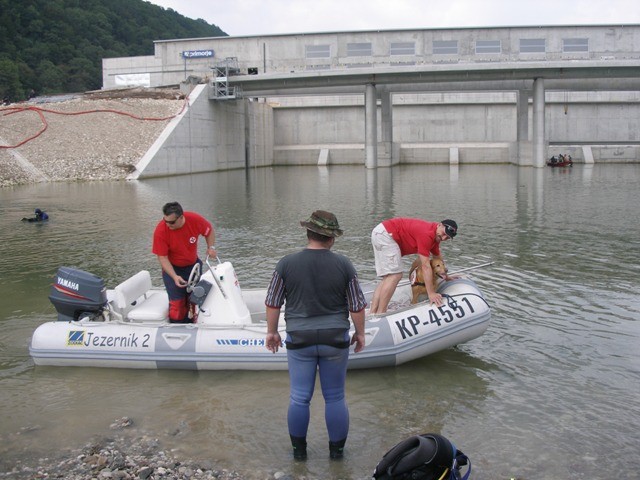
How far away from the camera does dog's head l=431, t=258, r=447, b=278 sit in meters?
7.42

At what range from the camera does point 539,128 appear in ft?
135

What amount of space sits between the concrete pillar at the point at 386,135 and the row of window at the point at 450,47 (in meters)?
11.8

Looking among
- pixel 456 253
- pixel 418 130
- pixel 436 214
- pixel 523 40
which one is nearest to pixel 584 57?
pixel 523 40

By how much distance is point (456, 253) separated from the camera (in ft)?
41.8

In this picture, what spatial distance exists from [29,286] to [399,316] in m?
6.90

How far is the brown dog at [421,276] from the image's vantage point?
744cm

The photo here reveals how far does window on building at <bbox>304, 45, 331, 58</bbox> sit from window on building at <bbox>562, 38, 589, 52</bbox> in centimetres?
2028

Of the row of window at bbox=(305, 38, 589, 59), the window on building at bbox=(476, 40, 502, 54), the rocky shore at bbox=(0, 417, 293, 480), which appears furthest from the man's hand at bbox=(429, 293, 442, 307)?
the window on building at bbox=(476, 40, 502, 54)

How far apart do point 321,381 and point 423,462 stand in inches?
39.7

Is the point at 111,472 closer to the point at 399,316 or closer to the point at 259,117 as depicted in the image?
the point at 399,316

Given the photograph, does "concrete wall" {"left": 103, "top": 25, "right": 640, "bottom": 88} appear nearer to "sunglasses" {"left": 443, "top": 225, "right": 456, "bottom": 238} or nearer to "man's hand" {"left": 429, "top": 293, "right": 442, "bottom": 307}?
"sunglasses" {"left": 443, "top": 225, "right": 456, "bottom": 238}

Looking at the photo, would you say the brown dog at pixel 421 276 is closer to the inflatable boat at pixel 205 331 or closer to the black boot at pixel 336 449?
the inflatable boat at pixel 205 331

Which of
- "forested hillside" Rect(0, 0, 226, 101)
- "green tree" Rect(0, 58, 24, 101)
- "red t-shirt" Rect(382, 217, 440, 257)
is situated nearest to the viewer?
"red t-shirt" Rect(382, 217, 440, 257)

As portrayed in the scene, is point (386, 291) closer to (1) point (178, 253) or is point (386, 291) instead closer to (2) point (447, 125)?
(1) point (178, 253)
